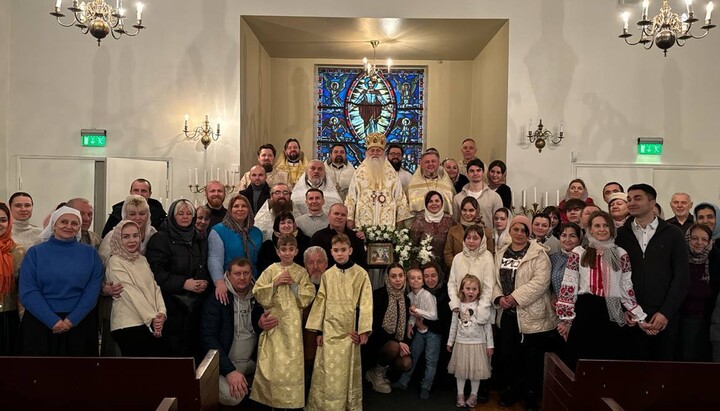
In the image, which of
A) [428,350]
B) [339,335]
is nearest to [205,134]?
[339,335]

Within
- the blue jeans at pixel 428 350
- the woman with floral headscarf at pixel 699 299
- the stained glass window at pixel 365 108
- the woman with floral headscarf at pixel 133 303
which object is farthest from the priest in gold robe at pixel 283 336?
the stained glass window at pixel 365 108

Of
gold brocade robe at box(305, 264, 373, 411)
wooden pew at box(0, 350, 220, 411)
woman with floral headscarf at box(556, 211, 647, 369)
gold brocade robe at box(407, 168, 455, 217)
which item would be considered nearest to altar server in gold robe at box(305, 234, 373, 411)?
gold brocade robe at box(305, 264, 373, 411)

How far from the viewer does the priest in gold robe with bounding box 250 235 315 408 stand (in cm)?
463

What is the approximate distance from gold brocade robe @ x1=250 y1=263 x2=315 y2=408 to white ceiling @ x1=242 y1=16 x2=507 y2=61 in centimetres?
513

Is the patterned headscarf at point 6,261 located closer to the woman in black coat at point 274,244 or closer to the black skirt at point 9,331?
the black skirt at point 9,331

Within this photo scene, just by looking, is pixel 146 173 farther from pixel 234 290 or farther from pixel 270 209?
pixel 234 290

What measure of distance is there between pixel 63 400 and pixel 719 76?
917cm

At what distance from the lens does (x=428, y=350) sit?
17.4 ft

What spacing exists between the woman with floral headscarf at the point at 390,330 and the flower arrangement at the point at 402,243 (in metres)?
0.27

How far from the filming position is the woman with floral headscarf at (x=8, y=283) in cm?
432

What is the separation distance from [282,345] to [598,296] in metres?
2.45

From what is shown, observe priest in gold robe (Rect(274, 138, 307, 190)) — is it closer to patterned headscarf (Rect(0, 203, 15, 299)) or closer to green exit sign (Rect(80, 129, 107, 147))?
green exit sign (Rect(80, 129, 107, 147))

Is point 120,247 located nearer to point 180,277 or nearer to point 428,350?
point 180,277

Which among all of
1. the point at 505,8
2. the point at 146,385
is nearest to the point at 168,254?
the point at 146,385
